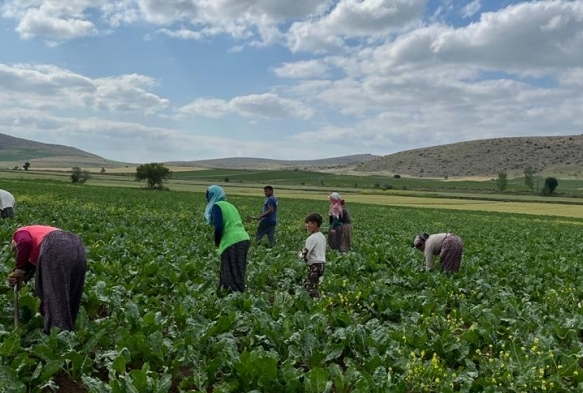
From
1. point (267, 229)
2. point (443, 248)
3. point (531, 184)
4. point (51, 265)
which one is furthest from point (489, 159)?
point (51, 265)

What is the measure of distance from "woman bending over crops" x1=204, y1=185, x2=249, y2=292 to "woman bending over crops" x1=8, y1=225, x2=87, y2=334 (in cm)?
304

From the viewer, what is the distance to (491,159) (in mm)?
157625

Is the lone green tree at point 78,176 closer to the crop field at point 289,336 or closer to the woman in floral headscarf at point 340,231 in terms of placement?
the woman in floral headscarf at point 340,231

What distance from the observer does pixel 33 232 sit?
602 centimetres

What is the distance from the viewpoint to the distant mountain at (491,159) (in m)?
147

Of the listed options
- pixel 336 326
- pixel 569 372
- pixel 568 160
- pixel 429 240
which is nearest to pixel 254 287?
pixel 336 326

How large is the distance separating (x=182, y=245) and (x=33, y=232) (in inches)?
336

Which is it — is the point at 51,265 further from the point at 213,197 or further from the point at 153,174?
the point at 153,174

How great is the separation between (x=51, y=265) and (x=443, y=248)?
816 cm

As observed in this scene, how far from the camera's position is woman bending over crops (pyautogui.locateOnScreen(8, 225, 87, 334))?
5.85 m

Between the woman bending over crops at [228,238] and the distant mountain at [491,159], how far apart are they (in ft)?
459

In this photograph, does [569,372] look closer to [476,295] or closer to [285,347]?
[285,347]

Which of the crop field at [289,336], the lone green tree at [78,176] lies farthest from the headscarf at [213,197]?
the lone green tree at [78,176]

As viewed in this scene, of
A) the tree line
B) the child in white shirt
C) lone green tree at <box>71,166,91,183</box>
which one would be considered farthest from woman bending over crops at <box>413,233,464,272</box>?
the tree line
